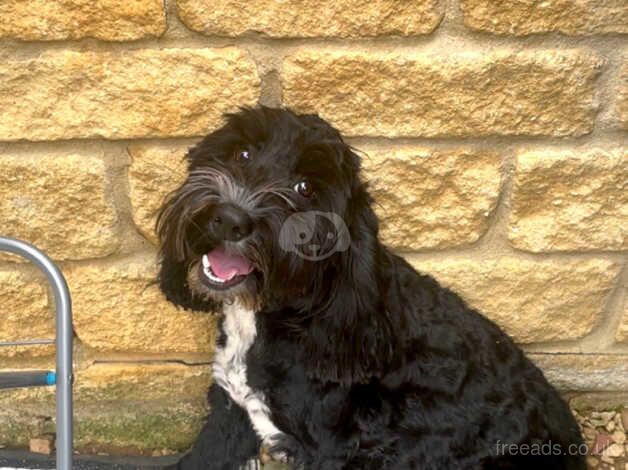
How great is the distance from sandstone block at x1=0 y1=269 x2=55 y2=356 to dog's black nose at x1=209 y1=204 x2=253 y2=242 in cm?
99

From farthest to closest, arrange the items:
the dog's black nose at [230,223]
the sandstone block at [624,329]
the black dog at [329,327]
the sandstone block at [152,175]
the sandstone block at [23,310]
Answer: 1. the sandstone block at [624,329]
2. the sandstone block at [23,310]
3. the sandstone block at [152,175]
4. the black dog at [329,327]
5. the dog's black nose at [230,223]

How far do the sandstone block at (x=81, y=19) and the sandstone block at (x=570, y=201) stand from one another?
45.1 inches

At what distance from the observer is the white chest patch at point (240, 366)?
77.3 inches

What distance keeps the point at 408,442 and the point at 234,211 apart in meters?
0.86

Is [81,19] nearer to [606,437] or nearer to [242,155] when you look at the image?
[242,155]

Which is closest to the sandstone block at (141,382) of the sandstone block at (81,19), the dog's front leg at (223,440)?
the dog's front leg at (223,440)

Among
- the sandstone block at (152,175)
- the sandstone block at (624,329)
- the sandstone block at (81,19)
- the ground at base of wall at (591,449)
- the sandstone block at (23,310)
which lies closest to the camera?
the sandstone block at (81,19)

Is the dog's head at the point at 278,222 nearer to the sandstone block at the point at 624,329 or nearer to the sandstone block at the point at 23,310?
the sandstone block at the point at 23,310

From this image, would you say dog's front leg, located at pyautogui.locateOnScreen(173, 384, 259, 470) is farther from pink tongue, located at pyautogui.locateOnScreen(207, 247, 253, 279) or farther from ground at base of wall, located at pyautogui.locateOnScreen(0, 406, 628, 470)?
pink tongue, located at pyautogui.locateOnScreen(207, 247, 253, 279)

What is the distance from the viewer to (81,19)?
1870 millimetres

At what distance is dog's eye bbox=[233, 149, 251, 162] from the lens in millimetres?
1709

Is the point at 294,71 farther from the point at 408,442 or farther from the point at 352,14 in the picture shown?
the point at 408,442

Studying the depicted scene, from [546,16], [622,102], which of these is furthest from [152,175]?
[622,102]

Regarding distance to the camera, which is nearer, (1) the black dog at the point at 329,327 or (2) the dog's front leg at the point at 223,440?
(1) the black dog at the point at 329,327
